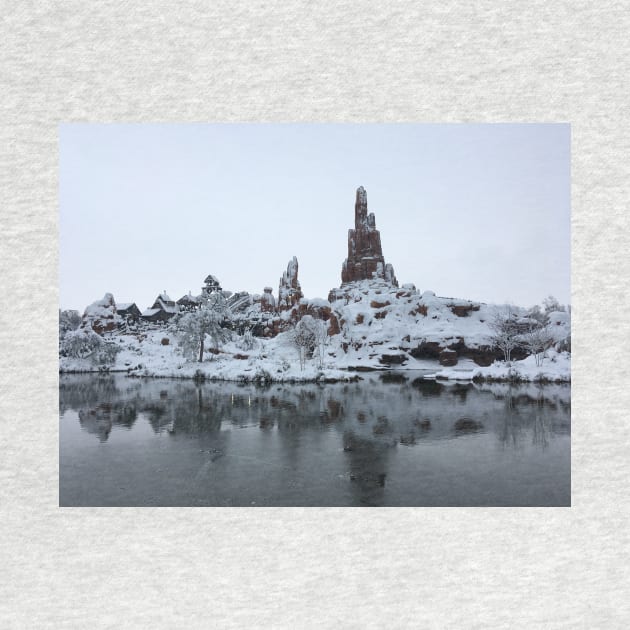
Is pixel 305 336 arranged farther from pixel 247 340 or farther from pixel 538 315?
pixel 538 315

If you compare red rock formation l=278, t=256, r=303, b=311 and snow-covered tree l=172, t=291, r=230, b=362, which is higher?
red rock formation l=278, t=256, r=303, b=311

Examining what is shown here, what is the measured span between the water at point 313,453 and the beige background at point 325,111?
0.17 meters

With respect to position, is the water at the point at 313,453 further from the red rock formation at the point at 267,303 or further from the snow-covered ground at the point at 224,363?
the snow-covered ground at the point at 224,363

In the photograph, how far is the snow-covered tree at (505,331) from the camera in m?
8.56

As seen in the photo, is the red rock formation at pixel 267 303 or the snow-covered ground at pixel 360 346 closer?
the red rock formation at pixel 267 303

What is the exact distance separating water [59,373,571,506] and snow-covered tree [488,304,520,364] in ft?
5.19

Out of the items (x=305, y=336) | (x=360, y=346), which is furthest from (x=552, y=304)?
(x=360, y=346)

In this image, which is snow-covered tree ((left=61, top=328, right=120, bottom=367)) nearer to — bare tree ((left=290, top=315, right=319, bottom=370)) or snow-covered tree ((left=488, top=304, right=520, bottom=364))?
bare tree ((left=290, top=315, right=319, bottom=370))

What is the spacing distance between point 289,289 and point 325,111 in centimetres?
642

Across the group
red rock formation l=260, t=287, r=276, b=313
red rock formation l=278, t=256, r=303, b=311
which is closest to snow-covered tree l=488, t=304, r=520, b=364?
red rock formation l=278, t=256, r=303, b=311

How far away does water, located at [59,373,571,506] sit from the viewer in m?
3.79

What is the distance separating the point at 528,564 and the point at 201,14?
18.3 ft


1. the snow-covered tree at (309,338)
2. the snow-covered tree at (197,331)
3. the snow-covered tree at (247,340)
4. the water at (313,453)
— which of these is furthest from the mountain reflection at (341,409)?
the snow-covered tree at (247,340)

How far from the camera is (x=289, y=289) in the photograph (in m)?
10.2
